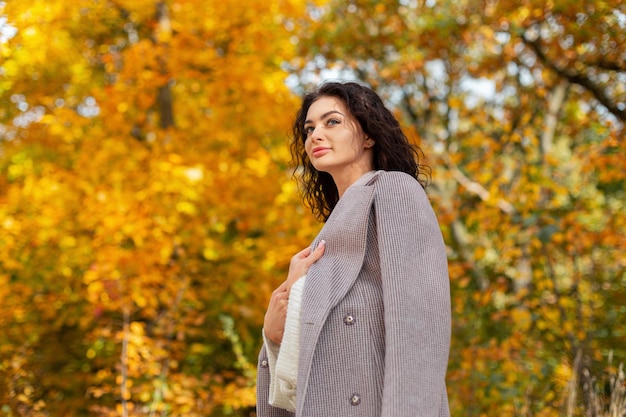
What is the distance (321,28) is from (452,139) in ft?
8.34

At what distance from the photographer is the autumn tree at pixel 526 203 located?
4.11m

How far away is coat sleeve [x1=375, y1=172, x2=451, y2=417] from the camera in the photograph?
4.03ft

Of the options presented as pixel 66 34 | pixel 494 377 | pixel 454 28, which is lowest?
pixel 494 377

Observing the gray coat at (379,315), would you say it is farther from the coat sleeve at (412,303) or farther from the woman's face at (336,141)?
the woman's face at (336,141)

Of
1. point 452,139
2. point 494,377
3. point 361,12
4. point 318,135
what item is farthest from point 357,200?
point 452,139

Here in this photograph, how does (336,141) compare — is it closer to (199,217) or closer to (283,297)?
(283,297)

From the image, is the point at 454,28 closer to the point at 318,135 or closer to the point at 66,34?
the point at 66,34

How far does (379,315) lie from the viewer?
1.35 m

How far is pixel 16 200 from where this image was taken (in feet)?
14.8

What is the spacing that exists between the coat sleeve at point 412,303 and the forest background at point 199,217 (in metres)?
2.49

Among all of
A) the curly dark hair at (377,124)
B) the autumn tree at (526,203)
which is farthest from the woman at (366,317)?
the autumn tree at (526,203)

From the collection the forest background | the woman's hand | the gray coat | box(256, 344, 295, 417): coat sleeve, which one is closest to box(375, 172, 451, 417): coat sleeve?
the gray coat

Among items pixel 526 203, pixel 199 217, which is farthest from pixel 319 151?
pixel 199 217

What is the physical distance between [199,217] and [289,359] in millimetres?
3476
